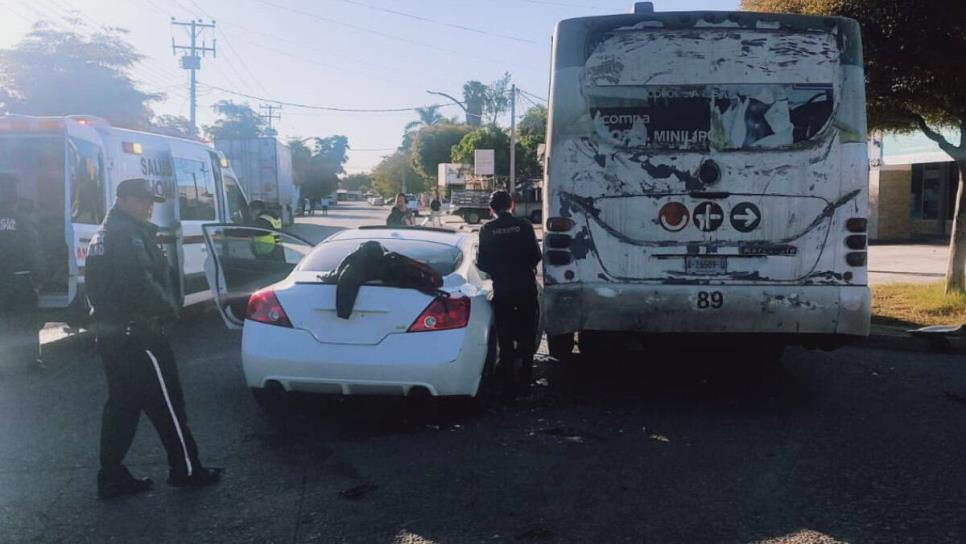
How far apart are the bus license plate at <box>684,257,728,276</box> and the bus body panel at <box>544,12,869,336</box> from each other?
0.01 meters

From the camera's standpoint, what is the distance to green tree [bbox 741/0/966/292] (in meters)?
9.94

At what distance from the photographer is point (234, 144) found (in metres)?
33.4

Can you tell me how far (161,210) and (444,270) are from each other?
4.87 meters

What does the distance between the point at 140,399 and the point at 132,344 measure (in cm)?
31

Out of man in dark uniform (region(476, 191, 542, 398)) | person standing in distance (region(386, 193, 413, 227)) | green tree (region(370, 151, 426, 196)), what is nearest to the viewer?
man in dark uniform (region(476, 191, 542, 398))

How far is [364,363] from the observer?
576 centimetres

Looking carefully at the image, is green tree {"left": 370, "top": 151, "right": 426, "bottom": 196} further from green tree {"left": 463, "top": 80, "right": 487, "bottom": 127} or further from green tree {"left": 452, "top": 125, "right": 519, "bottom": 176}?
green tree {"left": 452, "top": 125, "right": 519, "bottom": 176}

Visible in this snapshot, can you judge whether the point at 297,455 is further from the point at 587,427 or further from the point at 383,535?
the point at 587,427

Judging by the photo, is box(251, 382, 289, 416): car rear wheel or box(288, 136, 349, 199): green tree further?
box(288, 136, 349, 199): green tree

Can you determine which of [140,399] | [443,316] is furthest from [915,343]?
[140,399]

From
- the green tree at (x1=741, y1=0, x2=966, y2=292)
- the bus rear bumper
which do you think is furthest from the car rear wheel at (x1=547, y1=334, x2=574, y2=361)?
the green tree at (x1=741, y1=0, x2=966, y2=292)

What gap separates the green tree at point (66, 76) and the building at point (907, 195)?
29602 millimetres

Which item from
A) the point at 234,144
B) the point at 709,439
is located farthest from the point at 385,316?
the point at 234,144

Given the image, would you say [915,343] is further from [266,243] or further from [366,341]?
[266,243]
